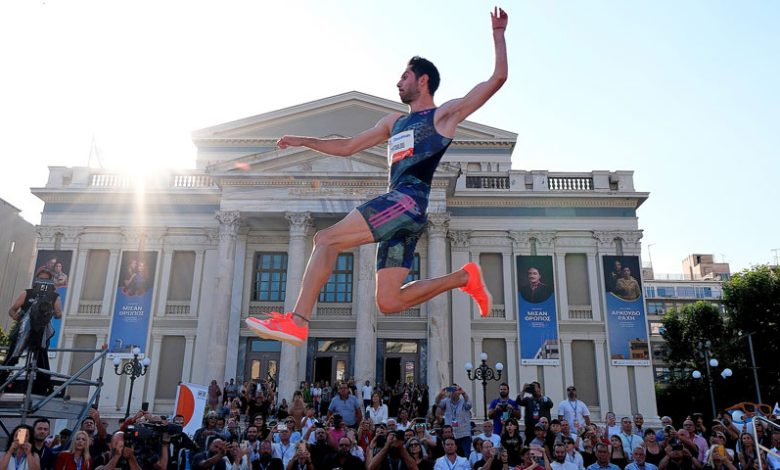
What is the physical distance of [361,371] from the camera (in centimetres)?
2578

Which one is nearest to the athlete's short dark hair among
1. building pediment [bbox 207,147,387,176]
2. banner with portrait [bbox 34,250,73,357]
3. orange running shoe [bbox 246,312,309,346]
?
orange running shoe [bbox 246,312,309,346]

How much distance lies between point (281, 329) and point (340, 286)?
25730mm

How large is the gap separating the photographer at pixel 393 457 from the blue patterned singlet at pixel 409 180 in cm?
598

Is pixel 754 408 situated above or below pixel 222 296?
below

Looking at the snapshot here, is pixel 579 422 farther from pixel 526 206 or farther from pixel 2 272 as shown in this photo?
pixel 2 272

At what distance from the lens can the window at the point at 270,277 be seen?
29.9 m

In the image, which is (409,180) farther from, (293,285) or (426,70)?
(293,285)

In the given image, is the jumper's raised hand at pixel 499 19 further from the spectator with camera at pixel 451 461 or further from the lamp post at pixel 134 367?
the lamp post at pixel 134 367

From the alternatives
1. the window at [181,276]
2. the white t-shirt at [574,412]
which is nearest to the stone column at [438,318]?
the window at [181,276]

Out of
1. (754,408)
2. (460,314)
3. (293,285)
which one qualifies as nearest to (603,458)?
(754,408)

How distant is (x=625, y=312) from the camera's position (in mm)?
28875

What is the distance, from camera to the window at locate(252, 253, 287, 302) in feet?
98.1

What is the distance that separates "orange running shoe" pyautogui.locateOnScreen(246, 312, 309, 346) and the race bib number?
1.45 metres

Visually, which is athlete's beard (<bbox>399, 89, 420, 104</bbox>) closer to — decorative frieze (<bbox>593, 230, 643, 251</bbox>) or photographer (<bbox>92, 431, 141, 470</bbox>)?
photographer (<bbox>92, 431, 141, 470</bbox>)
